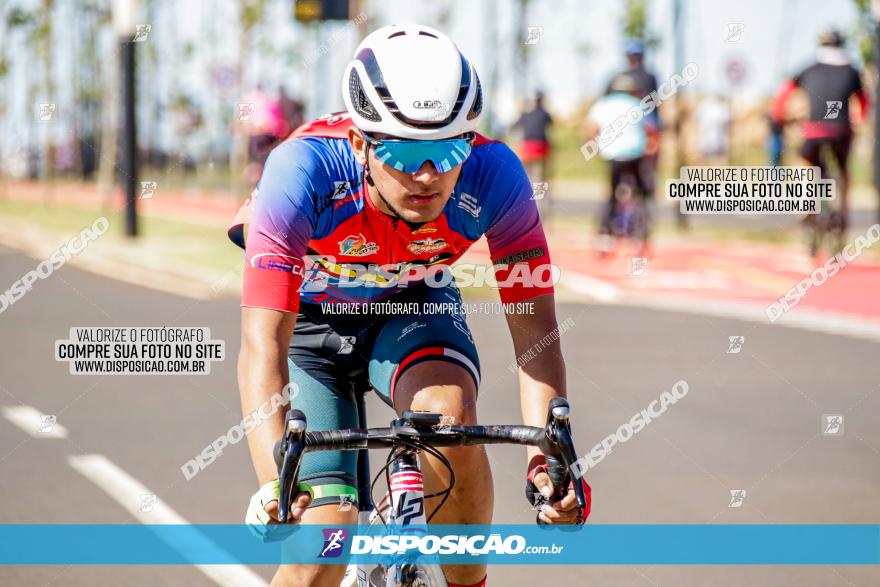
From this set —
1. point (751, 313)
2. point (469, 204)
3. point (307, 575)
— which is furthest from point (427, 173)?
point (751, 313)

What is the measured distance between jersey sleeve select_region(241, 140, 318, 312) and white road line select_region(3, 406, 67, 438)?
4.83 metres

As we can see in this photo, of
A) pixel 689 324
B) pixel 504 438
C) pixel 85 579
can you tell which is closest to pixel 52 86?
pixel 689 324

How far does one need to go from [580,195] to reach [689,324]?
1007 inches

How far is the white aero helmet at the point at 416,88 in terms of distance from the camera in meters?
3.12

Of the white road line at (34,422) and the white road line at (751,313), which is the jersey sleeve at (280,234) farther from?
the white road line at (751,313)

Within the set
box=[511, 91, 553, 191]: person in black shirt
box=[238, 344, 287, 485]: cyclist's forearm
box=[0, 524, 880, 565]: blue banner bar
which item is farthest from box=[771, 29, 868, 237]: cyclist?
box=[238, 344, 287, 485]: cyclist's forearm

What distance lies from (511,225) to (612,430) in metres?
4.44

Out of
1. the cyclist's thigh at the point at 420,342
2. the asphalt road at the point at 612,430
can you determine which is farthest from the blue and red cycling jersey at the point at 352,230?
the asphalt road at the point at 612,430

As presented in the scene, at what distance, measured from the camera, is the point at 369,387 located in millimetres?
3951

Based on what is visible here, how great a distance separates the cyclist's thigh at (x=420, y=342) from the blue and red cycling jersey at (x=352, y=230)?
0.34ft

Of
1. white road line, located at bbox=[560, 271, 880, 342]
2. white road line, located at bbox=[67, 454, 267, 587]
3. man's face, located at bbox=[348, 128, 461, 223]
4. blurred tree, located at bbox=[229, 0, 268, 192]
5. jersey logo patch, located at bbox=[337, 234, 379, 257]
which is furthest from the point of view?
blurred tree, located at bbox=[229, 0, 268, 192]

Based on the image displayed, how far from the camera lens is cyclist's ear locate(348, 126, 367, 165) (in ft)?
11.1

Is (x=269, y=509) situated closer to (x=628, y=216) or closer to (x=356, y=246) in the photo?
(x=356, y=246)

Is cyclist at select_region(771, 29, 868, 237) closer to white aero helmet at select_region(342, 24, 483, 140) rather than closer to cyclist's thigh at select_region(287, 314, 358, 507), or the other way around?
cyclist's thigh at select_region(287, 314, 358, 507)
